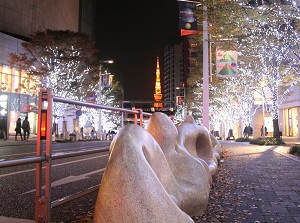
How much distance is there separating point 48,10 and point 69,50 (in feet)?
42.9

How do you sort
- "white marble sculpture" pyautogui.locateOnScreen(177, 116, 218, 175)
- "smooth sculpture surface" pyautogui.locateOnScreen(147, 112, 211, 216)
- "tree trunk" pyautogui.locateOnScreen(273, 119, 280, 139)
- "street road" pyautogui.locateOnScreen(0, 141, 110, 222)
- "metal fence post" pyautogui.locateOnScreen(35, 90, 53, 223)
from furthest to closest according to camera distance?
1. "tree trunk" pyautogui.locateOnScreen(273, 119, 280, 139)
2. "white marble sculpture" pyautogui.locateOnScreen(177, 116, 218, 175)
3. "street road" pyautogui.locateOnScreen(0, 141, 110, 222)
4. "smooth sculpture surface" pyautogui.locateOnScreen(147, 112, 211, 216)
5. "metal fence post" pyautogui.locateOnScreen(35, 90, 53, 223)

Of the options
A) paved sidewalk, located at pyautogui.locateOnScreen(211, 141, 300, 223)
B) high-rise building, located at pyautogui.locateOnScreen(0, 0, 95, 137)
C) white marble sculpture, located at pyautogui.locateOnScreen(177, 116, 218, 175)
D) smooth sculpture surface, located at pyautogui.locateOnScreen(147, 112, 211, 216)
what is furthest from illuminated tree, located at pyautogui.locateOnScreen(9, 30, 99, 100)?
smooth sculpture surface, located at pyautogui.locateOnScreen(147, 112, 211, 216)

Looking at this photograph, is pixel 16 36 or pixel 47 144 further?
pixel 16 36

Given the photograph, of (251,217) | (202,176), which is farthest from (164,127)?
(251,217)

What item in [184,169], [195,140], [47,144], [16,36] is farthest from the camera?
[16,36]

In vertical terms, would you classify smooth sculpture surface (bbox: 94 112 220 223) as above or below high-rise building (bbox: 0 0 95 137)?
below

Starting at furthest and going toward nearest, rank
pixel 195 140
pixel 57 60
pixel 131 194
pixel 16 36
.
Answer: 1. pixel 16 36
2. pixel 57 60
3. pixel 195 140
4. pixel 131 194

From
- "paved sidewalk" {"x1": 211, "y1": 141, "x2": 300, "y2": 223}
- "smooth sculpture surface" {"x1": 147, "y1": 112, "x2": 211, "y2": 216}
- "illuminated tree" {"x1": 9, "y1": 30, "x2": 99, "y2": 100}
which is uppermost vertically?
"illuminated tree" {"x1": 9, "y1": 30, "x2": 99, "y2": 100}

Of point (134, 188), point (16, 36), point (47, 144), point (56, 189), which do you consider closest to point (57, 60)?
point (16, 36)

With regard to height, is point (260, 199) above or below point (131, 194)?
below

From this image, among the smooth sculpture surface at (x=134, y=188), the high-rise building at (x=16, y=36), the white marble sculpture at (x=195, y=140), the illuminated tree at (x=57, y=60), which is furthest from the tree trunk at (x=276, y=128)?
the smooth sculpture surface at (x=134, y=188)

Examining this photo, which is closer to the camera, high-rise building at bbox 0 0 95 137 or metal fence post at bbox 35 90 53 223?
metal fence post at bbox 35 90 53 223

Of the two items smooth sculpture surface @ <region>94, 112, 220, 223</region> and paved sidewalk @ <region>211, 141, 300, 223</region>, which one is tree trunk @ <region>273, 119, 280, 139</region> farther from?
smooth sculpture surface @ <region>94, 112, 220, 223</region>

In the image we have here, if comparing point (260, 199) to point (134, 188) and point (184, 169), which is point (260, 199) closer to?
point (184, 169)
